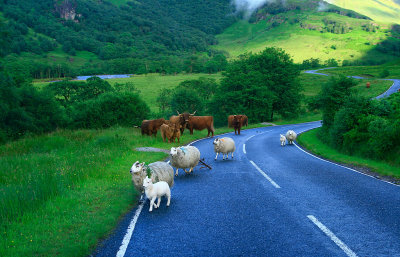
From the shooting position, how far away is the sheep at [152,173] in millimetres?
7859

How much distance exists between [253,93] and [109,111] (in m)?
28.7

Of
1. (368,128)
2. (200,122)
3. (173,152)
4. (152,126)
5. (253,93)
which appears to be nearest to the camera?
(173,152)

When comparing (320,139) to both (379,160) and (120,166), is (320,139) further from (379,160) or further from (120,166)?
(120,166)

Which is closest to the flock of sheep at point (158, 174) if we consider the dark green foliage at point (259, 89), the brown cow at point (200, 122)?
the brown cow at point (200, 122)

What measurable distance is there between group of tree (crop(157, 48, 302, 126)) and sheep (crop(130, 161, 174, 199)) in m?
44.0

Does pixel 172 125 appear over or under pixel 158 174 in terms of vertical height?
under

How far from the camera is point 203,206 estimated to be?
25.0ft

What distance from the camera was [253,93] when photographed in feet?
174

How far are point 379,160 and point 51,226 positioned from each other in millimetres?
15422

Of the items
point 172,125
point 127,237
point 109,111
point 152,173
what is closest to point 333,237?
point 127,237

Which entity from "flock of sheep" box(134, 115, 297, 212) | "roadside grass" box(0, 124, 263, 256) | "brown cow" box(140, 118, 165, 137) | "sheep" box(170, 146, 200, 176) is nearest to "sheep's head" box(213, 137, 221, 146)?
"flock of sheep" box(134, 115, 297, 212)

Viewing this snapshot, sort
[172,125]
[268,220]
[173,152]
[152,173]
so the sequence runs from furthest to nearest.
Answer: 1. [172,125]
2. [173,152]
3. [152,173]
4. [268,220]

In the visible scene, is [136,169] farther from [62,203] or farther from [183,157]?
[183,157]

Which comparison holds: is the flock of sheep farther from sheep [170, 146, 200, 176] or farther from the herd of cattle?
the herd of cattle
